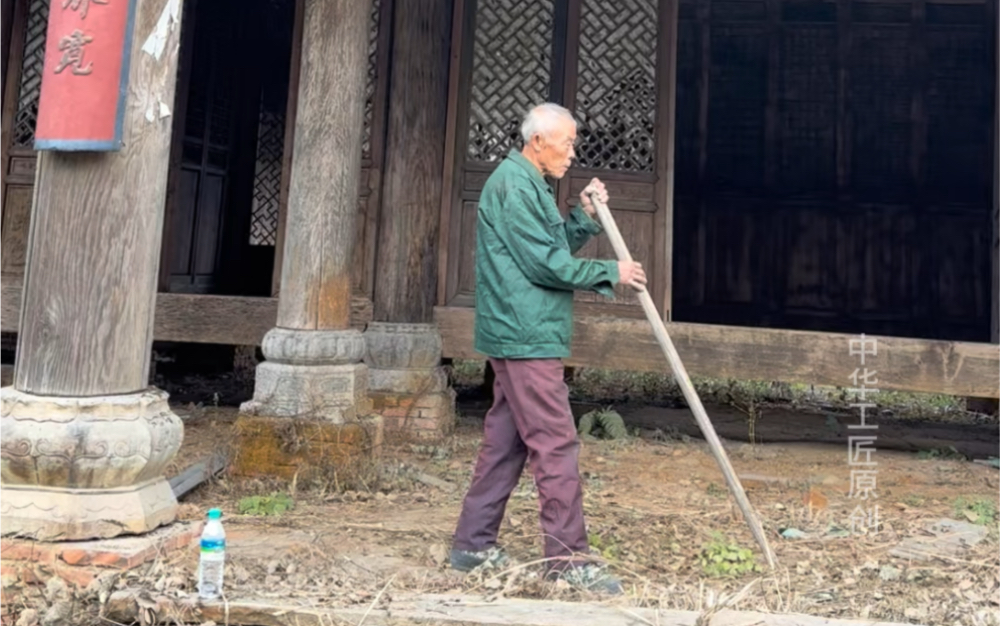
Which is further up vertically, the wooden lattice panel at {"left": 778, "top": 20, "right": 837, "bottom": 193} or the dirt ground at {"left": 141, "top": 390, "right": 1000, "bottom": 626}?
the wooden lattice panel at {"left": 778, "top": 20, "right": 837, "bottom": 193}

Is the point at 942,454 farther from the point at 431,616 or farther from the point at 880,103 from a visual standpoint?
the point at 880,103

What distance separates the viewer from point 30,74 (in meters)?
5.93

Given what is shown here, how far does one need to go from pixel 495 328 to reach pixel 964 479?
3.67 meters

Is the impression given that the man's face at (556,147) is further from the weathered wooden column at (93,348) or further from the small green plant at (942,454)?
the small green plant at (942,454)

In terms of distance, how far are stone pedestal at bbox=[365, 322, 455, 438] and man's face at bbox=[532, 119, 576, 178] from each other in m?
2.62

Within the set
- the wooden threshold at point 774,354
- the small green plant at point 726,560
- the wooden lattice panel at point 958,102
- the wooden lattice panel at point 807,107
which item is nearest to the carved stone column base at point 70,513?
the small green plant at point 726,560

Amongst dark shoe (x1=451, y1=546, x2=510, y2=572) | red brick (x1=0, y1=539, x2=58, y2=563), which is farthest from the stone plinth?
dark shoe (x1=451, y1=546, x2=510, y2=572)

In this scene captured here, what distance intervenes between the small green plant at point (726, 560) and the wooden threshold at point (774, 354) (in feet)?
6.62

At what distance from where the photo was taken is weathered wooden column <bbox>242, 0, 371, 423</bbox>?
4074 mm

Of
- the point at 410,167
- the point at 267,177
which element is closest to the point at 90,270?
the point at 410,167

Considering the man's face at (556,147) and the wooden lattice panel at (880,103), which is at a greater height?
the wooden lattice panel at (880,103)

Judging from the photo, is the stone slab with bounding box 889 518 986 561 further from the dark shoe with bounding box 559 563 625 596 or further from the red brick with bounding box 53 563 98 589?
the red brick with bounding box 53 563 98 589

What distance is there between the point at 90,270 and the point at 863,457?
4.84m

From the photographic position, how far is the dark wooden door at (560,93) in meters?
5.69
